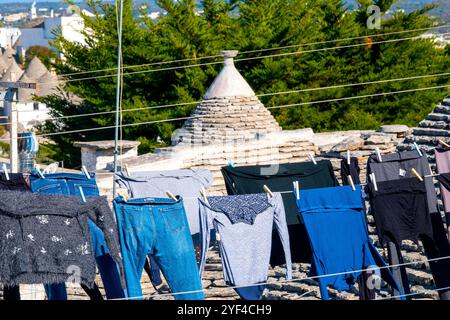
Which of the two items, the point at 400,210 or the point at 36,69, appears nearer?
the point at 400,210

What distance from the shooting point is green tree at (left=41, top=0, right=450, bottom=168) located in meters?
31.0

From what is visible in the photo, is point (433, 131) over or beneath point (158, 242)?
over

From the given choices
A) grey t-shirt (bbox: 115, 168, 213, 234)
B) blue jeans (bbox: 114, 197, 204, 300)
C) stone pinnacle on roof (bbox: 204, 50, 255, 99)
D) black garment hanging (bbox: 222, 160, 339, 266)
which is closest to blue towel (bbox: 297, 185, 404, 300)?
black garment hanging (bbox: 222, 160, 339, 266)

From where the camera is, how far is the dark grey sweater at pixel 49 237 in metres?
7.46

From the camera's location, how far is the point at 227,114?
18625 mm

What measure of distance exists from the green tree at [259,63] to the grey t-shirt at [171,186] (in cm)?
2015

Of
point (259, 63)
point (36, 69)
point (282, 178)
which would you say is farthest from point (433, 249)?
point (36, 69)

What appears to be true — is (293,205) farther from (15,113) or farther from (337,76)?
(337,76)

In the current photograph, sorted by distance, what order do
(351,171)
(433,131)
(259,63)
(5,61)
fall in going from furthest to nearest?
(5,61) < (259,63) < (433,131) < (351,171)

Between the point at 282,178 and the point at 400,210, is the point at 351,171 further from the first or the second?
the point at 400,210

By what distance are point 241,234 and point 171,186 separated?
1195 mm

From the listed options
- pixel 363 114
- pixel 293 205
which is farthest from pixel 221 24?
pixel 293 205

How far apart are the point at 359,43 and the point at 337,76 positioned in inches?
59.9

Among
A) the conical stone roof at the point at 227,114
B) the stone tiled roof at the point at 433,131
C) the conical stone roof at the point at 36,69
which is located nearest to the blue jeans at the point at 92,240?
the stone tiled roof at the point at 433,131
